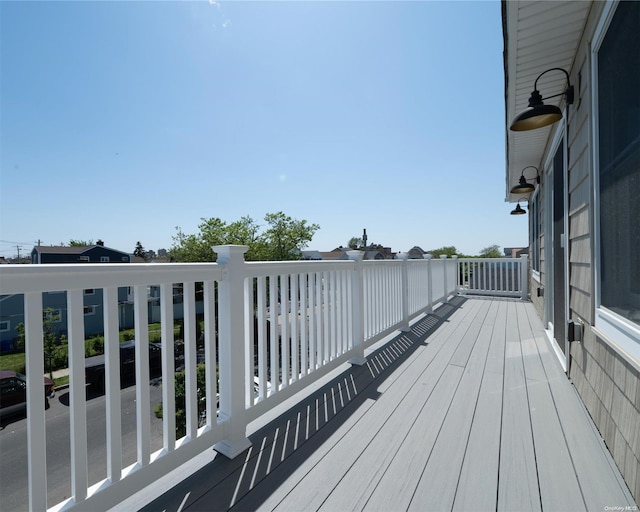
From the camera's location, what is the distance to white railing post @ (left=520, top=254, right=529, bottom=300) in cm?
631

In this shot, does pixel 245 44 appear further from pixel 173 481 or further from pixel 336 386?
pixel 173 481

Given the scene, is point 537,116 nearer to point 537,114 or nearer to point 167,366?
point 537,114

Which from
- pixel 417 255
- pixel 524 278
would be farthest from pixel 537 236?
pixel 417 255

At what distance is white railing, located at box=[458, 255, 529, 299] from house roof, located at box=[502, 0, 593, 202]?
4.10 m

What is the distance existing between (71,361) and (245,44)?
7.28 meters

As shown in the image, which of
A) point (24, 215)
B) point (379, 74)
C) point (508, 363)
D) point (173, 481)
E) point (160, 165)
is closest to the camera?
point (173, 481)

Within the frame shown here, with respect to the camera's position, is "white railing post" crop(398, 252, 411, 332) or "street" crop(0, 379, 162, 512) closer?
"white railing post" crop(398, 252, 411, 332)

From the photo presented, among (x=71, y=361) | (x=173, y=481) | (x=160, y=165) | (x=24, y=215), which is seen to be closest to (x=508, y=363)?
(x=173, y=481)

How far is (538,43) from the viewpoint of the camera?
2098mm

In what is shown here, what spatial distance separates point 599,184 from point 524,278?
18.4 feet

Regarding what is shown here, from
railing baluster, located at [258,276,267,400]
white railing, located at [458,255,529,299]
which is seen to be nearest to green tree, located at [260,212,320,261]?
white railing, located at [458,255,529,299]

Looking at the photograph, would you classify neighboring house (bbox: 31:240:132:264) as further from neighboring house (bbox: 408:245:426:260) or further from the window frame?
the window frame

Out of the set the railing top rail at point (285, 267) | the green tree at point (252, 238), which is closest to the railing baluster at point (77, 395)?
the railing top rail at point (285, 267)

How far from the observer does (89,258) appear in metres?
21.6
